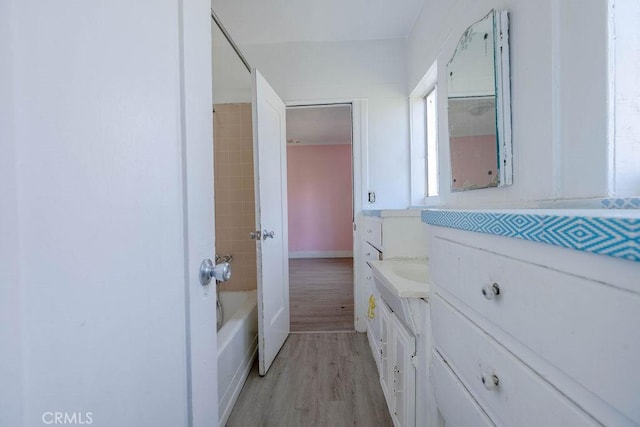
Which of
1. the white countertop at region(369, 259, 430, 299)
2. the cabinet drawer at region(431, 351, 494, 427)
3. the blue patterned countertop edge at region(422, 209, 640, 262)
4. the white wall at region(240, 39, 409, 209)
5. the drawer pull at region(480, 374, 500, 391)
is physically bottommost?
the cabinet drawer at region(431, 351, 494, 427)

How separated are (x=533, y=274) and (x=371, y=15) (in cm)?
223

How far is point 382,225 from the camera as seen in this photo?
172 centimetres

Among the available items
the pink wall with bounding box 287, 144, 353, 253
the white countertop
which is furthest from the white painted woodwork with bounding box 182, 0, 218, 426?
the pink wall with bounding box 287, 144, 353, 253

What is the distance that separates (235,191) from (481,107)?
1882mm

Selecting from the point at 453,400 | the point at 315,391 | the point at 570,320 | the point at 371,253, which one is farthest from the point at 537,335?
the point at 371,253

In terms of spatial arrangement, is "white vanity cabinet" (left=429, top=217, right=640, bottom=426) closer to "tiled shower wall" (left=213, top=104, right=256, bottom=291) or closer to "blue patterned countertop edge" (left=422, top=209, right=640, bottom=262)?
"blue patterned countertop edge" (left=422, top=209, right=640, bottom=262)

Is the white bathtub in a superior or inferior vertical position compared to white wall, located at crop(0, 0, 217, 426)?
inferior

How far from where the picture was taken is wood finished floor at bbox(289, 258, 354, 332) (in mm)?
2490

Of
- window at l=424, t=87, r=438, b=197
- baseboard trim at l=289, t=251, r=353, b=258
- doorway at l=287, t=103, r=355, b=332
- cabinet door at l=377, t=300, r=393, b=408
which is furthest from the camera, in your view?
baseboard trim at l=289, t=251, r=353, b=258

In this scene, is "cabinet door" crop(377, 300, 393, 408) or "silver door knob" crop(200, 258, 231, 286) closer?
"silver door knob" crop(200, 258, 231, 286)

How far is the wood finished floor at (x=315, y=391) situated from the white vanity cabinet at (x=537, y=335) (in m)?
0.86

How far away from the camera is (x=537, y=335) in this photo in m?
0.44

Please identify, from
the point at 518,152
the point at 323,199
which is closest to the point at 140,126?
the point at 518,152

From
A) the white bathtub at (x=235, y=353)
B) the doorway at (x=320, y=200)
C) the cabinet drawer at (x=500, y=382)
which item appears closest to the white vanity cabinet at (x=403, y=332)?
the cabinet drawer at (x=500, y=382)
